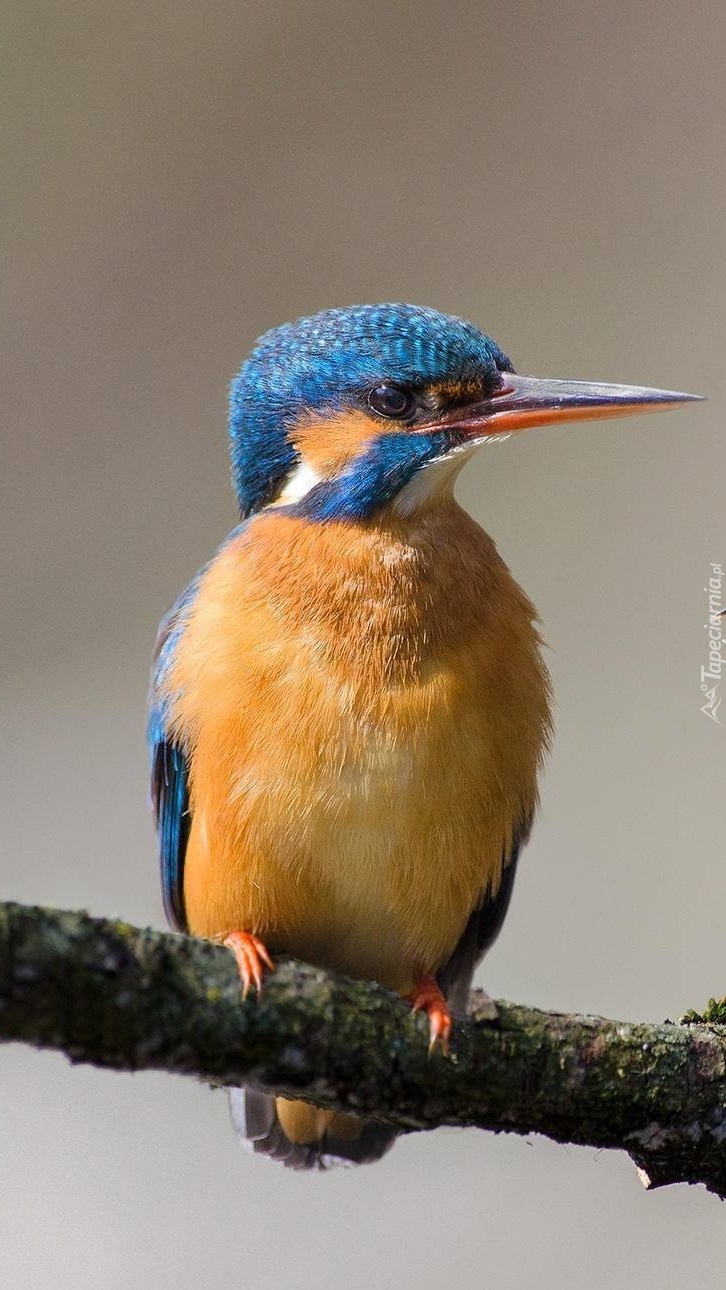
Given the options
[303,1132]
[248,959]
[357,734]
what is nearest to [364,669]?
[357,734]

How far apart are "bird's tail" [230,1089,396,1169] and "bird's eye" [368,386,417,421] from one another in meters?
1.42

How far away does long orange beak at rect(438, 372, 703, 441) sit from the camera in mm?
2723

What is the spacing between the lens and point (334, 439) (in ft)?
9.23

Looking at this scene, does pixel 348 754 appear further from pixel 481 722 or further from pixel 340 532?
pixel 340 532

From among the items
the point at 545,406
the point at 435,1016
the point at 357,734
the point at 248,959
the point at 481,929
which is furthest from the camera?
the point at 481,929

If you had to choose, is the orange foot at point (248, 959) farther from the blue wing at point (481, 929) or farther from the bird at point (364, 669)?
the blue wing at point (481, 929)

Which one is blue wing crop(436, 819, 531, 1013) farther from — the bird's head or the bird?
the bird's head

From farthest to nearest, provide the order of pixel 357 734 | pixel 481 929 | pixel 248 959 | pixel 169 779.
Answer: pixel 481 929 → pixel 169 779 → pixel 357 734 → pixel 248 959

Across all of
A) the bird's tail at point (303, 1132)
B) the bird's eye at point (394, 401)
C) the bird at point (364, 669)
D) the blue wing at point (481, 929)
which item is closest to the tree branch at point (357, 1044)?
the bird at point (364, 669)

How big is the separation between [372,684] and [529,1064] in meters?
0.70

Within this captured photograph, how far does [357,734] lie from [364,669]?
0.41 ft

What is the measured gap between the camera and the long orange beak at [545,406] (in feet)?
8.93

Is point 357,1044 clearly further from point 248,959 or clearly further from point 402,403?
point 402,403

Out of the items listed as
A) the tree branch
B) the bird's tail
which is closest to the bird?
the tree branch
